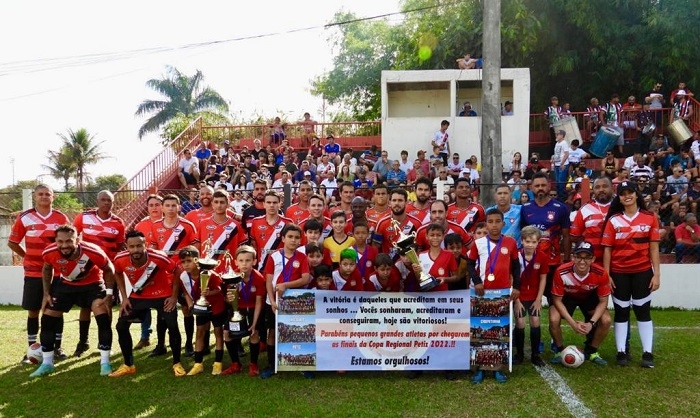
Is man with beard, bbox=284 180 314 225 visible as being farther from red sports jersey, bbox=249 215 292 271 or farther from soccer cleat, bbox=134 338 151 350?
soccer cleat, bbox=134 338 151 350

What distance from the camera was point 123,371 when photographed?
6785 millimetres

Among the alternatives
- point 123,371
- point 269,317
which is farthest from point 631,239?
point 123,371

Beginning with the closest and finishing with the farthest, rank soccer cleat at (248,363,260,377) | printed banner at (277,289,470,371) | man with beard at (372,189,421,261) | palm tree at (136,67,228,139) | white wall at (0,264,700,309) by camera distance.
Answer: printed banner at (277,289,470,371) < soccer cleat at (248,363,260,377) < man with beard at (372,189,421,261) < white wall at (0,264,700,309) < palm tree at (136,67,228,139)

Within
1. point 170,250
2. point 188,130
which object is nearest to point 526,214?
point 170,250

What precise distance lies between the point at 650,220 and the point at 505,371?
2371mm

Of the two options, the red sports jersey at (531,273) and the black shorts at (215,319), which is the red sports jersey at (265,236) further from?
the red sports jersey at (531,273)

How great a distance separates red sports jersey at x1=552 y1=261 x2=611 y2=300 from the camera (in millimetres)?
6746

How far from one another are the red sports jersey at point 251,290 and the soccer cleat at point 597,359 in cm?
381

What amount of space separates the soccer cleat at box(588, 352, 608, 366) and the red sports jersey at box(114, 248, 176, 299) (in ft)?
16.1

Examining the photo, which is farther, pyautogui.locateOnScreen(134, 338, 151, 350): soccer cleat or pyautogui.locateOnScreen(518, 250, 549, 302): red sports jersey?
pyautogui.locateOnScreen(134, 338, 151, 350): soccer cleat

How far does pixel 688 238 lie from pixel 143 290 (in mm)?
9465

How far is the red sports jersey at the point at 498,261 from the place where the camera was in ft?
21.0

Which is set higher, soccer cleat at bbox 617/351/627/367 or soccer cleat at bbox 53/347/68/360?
soccer cleat at bbox 617/351/627/367

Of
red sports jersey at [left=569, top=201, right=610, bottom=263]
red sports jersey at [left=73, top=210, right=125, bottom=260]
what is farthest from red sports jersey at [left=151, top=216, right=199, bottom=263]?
red sports jersey at [left=569, top=201, right=610, bottom=263]
